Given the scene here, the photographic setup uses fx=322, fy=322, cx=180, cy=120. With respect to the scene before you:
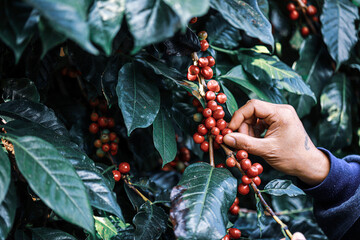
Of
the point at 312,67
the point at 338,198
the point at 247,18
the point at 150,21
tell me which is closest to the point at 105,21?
the point at 150,21

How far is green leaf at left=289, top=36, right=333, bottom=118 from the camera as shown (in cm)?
138

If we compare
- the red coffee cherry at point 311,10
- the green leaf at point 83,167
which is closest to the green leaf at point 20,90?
the green leaf at point 83,167

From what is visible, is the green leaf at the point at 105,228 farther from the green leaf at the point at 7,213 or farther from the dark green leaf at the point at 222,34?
the dark green leaf at the point at 222,34

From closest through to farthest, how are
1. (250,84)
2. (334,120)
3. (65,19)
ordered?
(65,19) < (250,84) < (334,120)

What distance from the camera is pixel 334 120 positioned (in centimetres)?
143

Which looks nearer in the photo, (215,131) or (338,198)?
(215,131)

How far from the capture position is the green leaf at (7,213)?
0.61m

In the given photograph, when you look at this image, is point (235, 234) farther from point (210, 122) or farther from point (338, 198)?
point (338, 198)

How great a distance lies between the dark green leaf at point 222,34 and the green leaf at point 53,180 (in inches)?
29.3

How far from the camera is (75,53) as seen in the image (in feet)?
3.06

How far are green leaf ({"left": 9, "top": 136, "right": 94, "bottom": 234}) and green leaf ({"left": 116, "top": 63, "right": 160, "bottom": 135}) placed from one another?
0.71 ft

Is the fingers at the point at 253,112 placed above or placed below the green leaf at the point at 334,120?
above

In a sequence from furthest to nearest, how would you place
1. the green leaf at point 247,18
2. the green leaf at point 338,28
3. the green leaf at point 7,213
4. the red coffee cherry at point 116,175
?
1. the green leaf at point 338,28
2. the red coffee cherry at point 116,175
3. the green leaf at point 247,18
4. the green leaf at point 7,213

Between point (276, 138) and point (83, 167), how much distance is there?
1.88 ft
